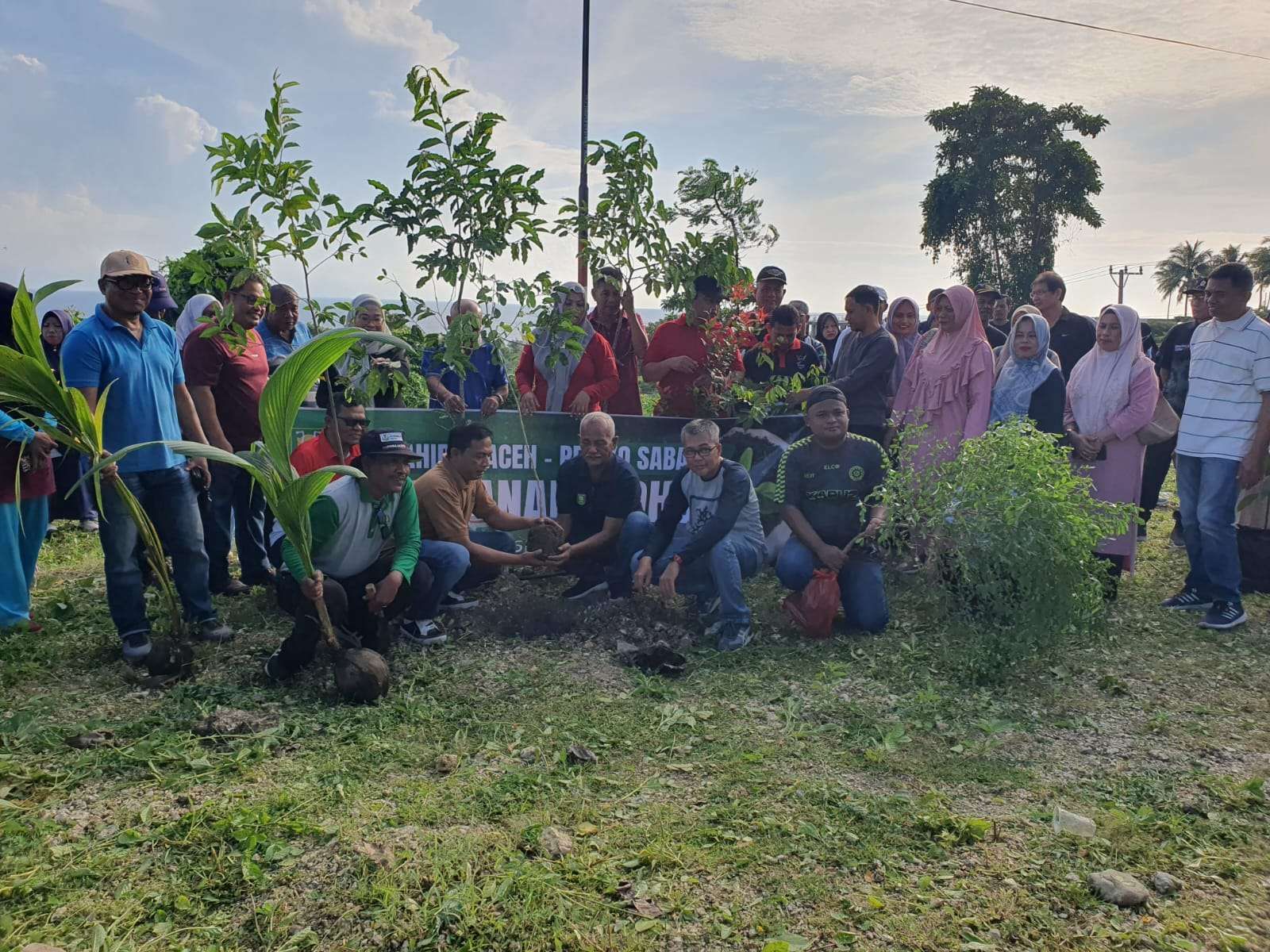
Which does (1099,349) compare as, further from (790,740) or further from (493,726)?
(493,726)

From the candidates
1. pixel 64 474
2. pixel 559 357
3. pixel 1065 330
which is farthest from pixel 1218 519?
pixel 64 474

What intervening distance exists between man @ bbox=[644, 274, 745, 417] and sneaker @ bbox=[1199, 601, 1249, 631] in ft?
11.0

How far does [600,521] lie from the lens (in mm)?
5348

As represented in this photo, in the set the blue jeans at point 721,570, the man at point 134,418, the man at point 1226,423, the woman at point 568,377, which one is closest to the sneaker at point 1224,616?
the man at point 1226,423

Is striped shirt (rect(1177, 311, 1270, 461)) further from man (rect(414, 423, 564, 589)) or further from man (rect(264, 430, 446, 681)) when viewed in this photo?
man (rect(264, 430, 446, 681))

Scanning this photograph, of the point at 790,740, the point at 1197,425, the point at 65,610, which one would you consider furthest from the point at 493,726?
the point at 1197,425

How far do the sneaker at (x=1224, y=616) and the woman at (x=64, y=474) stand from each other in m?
8.21

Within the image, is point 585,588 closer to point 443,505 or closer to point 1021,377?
point 443,505

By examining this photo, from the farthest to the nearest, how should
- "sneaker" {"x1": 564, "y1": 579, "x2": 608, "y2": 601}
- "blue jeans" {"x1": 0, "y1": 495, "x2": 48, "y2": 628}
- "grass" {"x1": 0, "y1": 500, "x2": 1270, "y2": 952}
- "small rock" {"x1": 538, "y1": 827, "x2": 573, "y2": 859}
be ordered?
"sneaker" {"x1": 564, "y1": 579, "x2": 608, "y2": 601} < "blue jeans" {"x1": 0, "y1": 495, "x2": 48, "y2": 628} < "small rock" {"x1": 538, "y1": 827, "x2": 573, "y2": 859} < "grass" {"x1": 0, "y1": 500, "x2": 1270, "y2": 952}

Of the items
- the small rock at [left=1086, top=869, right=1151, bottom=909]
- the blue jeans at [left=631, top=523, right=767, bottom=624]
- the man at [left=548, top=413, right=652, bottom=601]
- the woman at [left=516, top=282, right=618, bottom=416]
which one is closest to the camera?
the small rock at [left=1086, top=869, right=1151, bottom=909]

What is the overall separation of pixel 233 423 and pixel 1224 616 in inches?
245

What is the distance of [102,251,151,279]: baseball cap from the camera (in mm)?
3875

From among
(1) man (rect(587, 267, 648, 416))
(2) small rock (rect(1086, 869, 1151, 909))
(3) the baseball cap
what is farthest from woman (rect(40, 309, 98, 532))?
(2) small rock (rect(1086, 869, 1151, 909))

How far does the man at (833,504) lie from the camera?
16.5 feet
